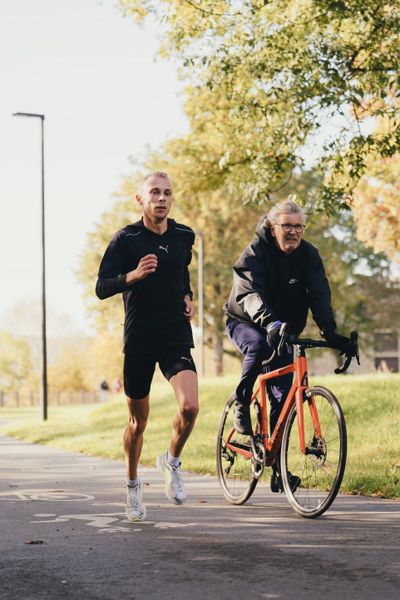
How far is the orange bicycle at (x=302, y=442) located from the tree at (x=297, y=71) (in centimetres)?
635

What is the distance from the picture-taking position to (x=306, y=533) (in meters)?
6.18

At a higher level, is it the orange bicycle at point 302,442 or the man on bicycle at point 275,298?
the man on bicycle at point 275,298

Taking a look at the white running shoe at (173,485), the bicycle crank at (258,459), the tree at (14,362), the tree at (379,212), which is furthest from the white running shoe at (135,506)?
the tree at (14,362)

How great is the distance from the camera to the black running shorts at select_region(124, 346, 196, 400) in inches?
274

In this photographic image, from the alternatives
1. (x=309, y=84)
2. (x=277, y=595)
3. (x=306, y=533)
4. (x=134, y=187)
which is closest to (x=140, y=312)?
(x=306, y=533)

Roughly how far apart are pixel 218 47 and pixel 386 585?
11.4 meters

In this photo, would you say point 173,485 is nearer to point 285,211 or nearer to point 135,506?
point 135,506

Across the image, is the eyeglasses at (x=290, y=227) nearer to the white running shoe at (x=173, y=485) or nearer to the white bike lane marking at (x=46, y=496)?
the white running shoe at (x=173, y=485)

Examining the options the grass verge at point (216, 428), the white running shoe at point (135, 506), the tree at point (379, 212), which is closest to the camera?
the white running shoe at point (135, 506)

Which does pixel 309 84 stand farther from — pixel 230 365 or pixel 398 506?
pixel 230 365

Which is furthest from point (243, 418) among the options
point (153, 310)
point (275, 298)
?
point (153, 310)

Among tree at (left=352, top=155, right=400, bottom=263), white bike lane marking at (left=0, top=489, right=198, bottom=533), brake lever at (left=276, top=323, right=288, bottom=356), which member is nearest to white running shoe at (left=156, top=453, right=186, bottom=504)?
white bike lane marking at (left=0, top=489, right=198, bottom=533)

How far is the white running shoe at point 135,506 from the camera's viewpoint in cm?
699

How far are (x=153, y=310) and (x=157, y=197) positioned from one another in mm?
720
